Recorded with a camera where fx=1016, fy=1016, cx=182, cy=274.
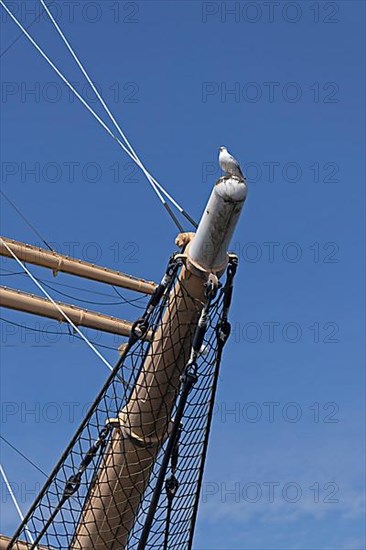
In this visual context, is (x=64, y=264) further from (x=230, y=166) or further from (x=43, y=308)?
(x=230, y=166)

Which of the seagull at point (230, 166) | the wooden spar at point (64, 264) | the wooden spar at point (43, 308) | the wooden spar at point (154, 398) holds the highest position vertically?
the wooden spar at point (64, 264)

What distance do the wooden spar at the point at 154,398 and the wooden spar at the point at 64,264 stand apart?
27.4 ft

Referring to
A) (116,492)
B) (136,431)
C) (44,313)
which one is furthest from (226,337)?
(44,313)

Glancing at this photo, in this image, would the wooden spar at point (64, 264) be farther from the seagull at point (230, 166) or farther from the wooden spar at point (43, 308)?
the seagull at point (230, 166)

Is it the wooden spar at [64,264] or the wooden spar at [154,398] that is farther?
the wooden spar at [64,264]

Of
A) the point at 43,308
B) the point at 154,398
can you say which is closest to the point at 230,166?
the point at 154,398

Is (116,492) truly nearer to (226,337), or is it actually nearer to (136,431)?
(136,431)

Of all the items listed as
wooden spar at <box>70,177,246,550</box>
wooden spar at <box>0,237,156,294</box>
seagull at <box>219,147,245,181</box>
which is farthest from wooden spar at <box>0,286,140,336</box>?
seagull at <box>219,147,245,181</box>

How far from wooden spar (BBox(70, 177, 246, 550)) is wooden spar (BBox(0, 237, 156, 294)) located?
329 inches

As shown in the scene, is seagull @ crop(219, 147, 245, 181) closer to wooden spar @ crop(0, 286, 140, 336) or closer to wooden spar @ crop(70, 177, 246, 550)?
wooden spar @ crop(70, 177, 246, 550)

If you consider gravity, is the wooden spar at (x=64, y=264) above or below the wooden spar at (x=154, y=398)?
above

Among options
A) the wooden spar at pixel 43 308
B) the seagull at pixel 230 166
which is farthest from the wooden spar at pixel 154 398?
the wooden spar at pixel 43 308

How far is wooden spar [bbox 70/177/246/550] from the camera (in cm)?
642

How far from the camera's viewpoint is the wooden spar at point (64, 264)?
15594 millimetres
